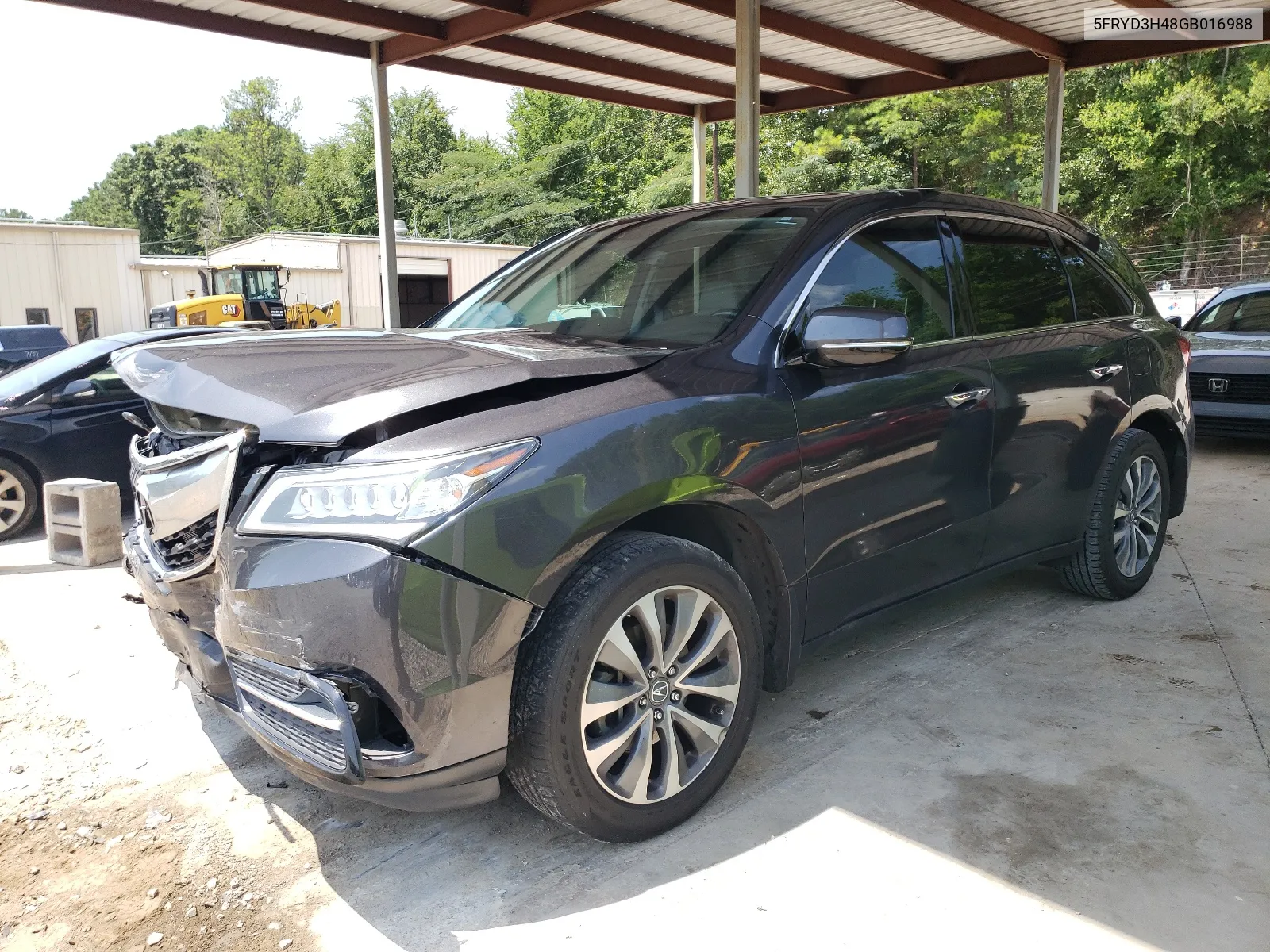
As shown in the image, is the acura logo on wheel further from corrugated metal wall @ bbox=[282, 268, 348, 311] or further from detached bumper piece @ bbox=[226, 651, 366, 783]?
corrugated metal wall @ bbox=[282, 268, 348, 311]

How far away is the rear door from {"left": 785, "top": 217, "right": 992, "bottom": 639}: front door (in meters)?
0.16

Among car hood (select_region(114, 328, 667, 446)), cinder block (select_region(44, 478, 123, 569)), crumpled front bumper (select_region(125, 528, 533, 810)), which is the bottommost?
cinder block (select_region(44, 478, 123, 569))

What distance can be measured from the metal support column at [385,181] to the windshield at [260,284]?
1851 centimetres

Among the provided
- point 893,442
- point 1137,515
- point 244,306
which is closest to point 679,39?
point 1137,515

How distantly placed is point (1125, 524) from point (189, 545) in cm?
392

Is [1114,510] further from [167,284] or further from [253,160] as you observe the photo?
[253,160]

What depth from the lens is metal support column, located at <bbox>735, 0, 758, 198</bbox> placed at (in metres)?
8.76

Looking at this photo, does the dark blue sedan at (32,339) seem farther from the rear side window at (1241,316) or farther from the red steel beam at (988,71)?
the rear side window at (1241,316)

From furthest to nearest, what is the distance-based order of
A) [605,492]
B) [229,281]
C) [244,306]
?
1. [229,281]
2. [244,306]
3. [605,492]

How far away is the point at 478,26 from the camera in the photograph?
9.40 m

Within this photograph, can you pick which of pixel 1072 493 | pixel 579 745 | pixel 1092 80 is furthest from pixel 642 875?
pixel 1092 80

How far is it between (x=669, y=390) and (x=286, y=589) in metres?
1.09

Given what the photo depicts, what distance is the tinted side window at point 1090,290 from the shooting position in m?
4.20

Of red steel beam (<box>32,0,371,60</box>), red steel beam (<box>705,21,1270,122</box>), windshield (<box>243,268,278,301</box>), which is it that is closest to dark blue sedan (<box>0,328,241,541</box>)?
red steel beam (<box>32,0,371,60</box>)
